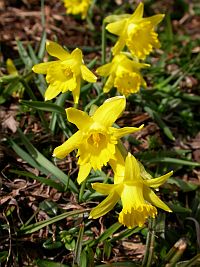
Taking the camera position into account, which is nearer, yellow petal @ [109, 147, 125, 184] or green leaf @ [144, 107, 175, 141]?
yellow petal @ [109, 147, 125, 184]

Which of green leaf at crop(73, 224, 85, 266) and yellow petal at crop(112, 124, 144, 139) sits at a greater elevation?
yellow petal at crop(112, 124, 144, 139)

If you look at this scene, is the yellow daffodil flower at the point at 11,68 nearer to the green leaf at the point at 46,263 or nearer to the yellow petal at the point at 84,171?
the yellow petal at the point at 84,171

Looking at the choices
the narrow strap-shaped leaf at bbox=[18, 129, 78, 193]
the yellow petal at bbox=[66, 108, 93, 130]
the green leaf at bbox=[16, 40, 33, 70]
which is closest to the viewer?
the yellow petal at bbox=[66, 108, 93, 130]

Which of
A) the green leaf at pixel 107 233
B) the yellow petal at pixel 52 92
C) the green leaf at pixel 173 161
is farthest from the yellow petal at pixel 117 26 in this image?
the green leaf at pixel 107 233

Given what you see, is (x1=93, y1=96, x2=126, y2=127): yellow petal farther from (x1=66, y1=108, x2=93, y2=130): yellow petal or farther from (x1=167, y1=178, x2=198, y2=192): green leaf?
(x1=167, y1=178, x2=198, y2=192): green leaf

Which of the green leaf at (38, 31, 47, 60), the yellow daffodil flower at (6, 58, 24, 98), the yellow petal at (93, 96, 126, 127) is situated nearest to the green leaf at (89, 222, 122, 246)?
the yellow petal at (93, 96, 126, 127)

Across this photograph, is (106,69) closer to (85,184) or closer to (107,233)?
(85,184)

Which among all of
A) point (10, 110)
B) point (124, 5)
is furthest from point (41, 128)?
point (124, 5)

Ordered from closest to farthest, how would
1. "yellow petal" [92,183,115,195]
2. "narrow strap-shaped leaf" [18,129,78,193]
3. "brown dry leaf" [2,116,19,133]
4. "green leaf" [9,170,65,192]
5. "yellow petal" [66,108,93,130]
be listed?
1. "yellow petal" [92,183,115,195]
2. "yellow petal" [66,108,93,130]
3. "green leaf" [9,170,65,192]
4. "narrow strap-shaped leaf" [18,129,78,193]
5. "brown dry leaf" [2,116,19,133]

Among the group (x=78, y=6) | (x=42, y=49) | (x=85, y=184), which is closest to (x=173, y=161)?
(x=85, y=184)
